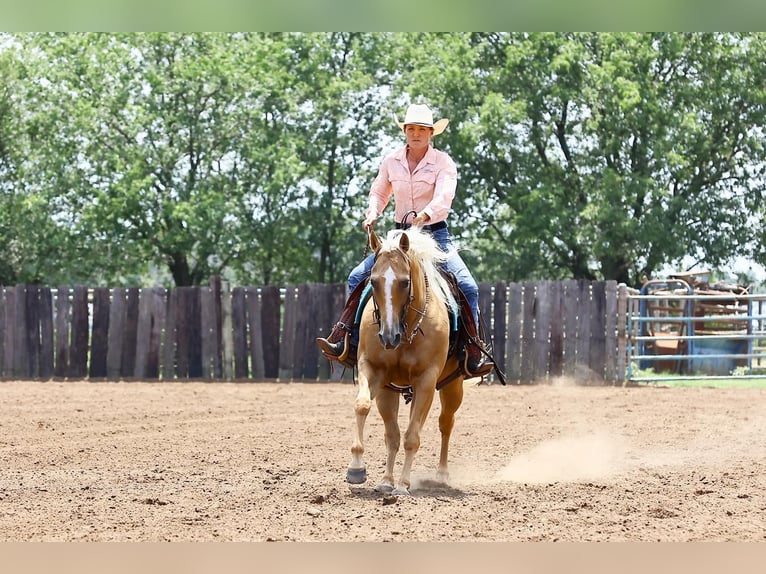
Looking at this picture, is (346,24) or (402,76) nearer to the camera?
(346,24)

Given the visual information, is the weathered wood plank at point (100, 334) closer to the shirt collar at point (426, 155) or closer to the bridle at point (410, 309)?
the shirt collar at point (426, 155)

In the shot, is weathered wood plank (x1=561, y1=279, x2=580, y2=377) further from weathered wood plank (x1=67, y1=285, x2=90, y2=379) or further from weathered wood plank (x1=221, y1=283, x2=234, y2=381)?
weathered wood plank (x1=67, y1=285, x2=90, y2=379)

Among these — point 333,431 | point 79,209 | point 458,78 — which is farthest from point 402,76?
point 333,431

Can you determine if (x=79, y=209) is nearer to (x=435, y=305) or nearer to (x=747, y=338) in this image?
(x=747, y=338)

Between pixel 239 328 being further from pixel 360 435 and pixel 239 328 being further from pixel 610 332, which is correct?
pixel 360 435

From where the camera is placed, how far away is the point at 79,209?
1063 inches

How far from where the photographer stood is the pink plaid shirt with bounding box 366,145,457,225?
790cm

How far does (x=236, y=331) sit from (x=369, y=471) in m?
10.5

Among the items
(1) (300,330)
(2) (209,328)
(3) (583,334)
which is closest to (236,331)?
(2) (209,328)

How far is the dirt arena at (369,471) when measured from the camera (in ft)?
20.7

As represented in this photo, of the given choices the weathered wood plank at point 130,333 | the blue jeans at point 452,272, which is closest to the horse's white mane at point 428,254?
the blue jeans at point 452,272

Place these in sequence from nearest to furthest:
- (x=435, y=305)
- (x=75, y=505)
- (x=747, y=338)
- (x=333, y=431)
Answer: (x=75, y=505) → (x=435, y=305) → (x=333, y=431) → (x=747, y=338)

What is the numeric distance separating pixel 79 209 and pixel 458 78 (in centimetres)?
988

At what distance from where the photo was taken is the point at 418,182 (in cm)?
802
